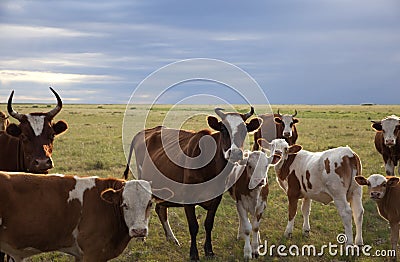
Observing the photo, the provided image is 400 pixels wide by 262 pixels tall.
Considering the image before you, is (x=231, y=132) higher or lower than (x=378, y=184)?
higher

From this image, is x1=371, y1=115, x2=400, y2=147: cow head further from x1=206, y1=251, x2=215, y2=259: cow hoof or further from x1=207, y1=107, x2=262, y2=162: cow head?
x1=206, y1=251, x2=215, y2=259: cow hoof

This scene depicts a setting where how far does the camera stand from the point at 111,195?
5.61 meters

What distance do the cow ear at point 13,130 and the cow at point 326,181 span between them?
4.55 meters

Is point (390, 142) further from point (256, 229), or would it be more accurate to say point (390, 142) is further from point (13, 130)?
point (13, 130)

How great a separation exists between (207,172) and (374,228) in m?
3.78

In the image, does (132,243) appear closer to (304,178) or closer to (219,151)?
(219,151)

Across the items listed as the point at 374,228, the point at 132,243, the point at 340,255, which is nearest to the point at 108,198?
the point at 132,243

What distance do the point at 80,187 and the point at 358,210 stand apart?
4.65 meters

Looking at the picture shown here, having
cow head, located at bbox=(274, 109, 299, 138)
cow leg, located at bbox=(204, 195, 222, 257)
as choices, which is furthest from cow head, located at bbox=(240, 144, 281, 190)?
cow head, located at bbox=(274, 109, 299, 138)

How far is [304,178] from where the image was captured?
28.4 feet

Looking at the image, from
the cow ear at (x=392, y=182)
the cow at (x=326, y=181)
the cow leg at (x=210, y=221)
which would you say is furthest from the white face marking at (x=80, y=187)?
the cow ear at (x=392, y=182)

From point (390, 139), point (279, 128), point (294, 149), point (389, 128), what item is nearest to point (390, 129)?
point (389, 128)

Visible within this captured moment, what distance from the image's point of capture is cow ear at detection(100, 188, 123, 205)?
18.3 feet

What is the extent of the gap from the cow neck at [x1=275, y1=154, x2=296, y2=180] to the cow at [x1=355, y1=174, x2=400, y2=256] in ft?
5.57
